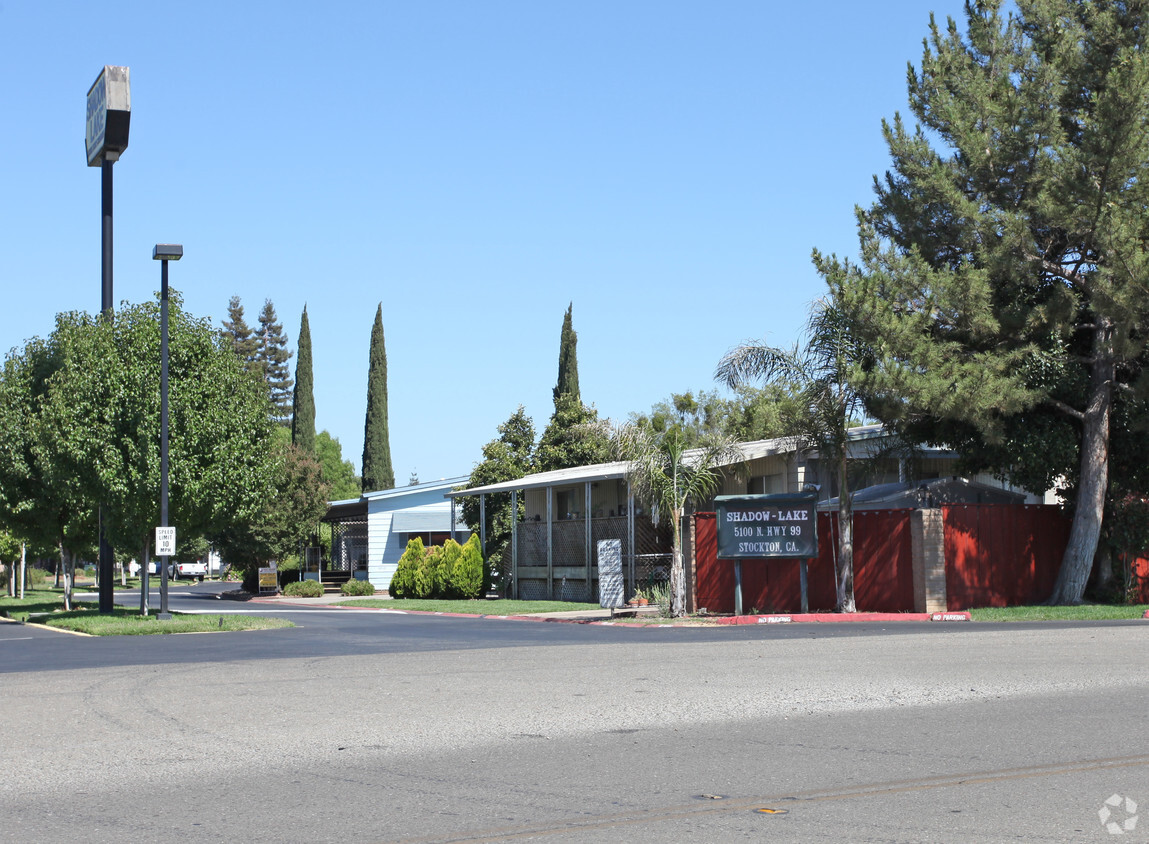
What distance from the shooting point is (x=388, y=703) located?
37.7 ft

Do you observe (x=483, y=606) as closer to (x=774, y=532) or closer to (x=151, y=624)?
(x=151, y=624)

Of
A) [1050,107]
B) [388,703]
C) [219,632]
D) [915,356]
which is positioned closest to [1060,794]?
[388,703]

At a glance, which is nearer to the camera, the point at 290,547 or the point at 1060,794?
the point at 1060,794

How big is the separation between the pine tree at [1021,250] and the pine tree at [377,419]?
44.7 m

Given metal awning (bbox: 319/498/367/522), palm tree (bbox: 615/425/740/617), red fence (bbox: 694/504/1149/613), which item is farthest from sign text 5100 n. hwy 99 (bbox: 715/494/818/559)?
metal awning (bbox: 319/498/367/522)

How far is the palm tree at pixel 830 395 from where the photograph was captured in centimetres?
2456

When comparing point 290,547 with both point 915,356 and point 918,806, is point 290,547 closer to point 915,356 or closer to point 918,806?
point 915,356

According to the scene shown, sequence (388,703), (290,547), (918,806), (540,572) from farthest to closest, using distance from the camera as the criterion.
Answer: (290,547) < (540,572) < (388,703) < (918,806)

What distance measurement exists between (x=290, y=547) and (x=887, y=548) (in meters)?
31.1

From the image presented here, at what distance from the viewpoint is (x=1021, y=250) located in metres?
25.1

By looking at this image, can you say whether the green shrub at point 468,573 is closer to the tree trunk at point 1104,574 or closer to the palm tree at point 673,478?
the palm tree at point 673,478

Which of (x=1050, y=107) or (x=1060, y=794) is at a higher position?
(x=1050, y=107)

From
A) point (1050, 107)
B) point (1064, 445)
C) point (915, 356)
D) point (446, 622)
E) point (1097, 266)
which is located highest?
point (1050, 107)

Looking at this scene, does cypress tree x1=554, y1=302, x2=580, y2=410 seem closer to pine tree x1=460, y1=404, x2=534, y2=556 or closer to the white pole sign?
pine tree x1=460, y1=404, x2=534, y2=556
